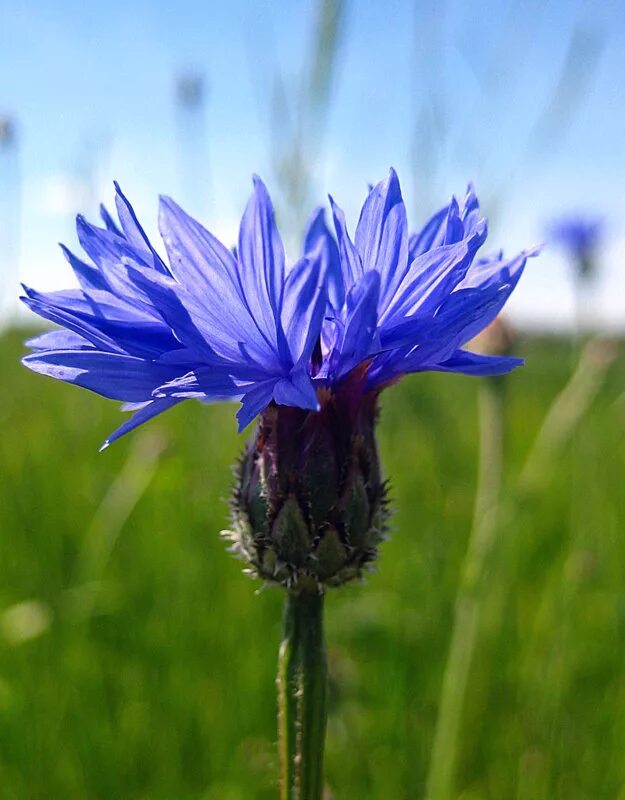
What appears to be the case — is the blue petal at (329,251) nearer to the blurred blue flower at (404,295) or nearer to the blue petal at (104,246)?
the blurred blue flower at (404,295)

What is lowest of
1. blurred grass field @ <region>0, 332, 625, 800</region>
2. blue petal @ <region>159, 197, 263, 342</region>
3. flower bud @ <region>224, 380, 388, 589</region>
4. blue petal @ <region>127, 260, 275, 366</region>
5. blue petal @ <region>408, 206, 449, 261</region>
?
blurred grass field @ <region>0, 332, 625, 800</region>

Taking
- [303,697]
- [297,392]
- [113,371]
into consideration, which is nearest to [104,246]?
[113,371]

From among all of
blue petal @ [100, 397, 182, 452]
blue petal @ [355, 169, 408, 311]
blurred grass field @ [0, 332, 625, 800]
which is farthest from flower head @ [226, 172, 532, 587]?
blurred grass field @ [0, 332, 625, 800]

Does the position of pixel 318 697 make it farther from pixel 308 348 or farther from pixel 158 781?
pixel 158 781

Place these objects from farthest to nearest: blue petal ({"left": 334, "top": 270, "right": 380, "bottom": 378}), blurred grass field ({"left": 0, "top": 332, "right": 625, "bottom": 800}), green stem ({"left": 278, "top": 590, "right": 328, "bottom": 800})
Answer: blurred grass field ({"left": 0, "top": 332, "right": 625, "bottom": 800}) < green stem ({"left": 278, "top": 590, "right": 328, "bottom": 800}) < blue petal ({"left": 334, "top": 270, "right": 380, "bottom": 378})

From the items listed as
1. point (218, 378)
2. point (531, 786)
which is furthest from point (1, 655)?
→ point (218, 378)

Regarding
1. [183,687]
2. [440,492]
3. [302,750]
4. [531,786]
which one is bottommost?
[531,786]

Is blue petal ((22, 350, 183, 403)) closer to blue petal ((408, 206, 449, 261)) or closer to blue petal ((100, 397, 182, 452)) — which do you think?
blue petal ((100, 397, 182, 452))

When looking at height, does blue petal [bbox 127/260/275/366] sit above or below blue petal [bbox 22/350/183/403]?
above
